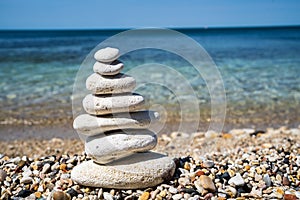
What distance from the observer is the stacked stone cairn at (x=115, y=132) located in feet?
12.9

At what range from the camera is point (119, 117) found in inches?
157

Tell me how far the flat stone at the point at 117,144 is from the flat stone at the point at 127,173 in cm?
10

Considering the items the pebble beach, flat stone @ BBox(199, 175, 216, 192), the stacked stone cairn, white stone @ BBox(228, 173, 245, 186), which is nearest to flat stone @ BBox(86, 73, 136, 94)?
the stacked stone cairn

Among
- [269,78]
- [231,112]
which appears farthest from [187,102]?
[269,78]

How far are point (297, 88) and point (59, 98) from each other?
26.3 ft

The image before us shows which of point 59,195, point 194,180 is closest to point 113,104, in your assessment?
point 59,195

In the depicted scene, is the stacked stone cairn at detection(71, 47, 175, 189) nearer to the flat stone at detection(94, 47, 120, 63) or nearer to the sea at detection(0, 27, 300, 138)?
the flat stone at detection(94, 47, 120, 63)

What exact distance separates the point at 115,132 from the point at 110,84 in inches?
22.6

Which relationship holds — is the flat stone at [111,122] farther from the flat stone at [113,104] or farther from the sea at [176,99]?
the sea at [176,99]

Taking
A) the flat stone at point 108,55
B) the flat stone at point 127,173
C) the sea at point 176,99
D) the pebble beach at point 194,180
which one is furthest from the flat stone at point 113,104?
the sea at point 176,99

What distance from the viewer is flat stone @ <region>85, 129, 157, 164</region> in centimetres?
395

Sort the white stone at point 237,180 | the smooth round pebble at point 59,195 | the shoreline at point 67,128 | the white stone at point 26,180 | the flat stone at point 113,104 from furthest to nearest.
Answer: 1. the shoreline at point 67,128
2. the white stone at point 26,180
3. the white stone at point 237,180
4. the flat stone at point 113,104
5. the smooth round pebble at point 59,195

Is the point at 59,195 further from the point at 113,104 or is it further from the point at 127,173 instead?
the point at 113,104

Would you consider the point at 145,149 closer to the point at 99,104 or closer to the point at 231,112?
the point at 99,104
